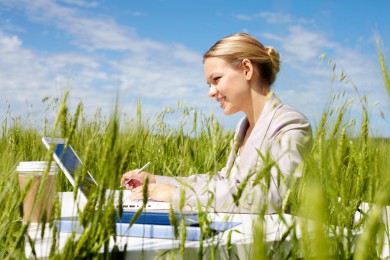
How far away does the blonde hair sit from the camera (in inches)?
94.8

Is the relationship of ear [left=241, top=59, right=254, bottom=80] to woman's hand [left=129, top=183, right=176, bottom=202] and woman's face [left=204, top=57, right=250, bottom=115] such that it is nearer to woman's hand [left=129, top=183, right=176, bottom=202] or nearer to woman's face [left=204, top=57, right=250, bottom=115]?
woman's face [left=204, top=57, right=250, bottom=115]

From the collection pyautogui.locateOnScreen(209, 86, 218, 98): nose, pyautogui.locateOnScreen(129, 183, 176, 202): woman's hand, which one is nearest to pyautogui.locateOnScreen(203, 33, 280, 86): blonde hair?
pyautogui.locateOnScreen(209, 86, 218, 98): nose

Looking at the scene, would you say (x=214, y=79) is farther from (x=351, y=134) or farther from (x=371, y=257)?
(x=371, y=257)

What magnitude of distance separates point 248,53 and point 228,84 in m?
0.17

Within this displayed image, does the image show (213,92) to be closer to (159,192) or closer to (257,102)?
(257,102)

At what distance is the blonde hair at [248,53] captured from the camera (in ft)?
7.90

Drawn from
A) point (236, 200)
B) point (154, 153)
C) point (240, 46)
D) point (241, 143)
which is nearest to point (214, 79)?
point (240, 46)

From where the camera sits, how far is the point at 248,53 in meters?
2.41

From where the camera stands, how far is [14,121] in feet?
14.8

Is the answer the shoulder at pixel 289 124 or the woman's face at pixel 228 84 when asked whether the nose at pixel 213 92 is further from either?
the shoulder at pixel 289 124

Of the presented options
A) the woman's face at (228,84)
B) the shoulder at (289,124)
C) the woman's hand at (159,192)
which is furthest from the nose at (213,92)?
the woman's hand at (159,192)

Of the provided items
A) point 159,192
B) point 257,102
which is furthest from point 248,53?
point 159,192

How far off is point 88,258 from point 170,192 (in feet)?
3.66

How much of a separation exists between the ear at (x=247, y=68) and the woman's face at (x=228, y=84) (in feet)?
0.04
